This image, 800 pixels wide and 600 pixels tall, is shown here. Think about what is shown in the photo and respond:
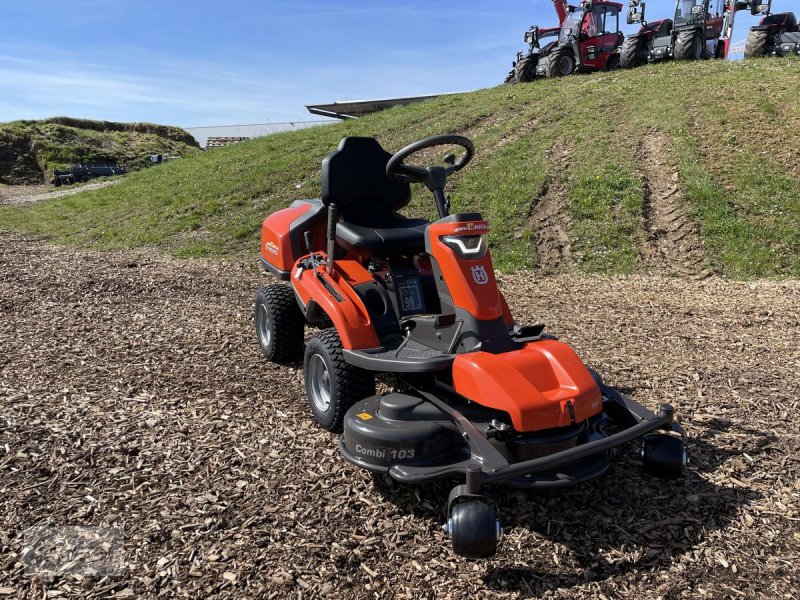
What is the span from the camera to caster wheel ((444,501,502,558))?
2.43 m

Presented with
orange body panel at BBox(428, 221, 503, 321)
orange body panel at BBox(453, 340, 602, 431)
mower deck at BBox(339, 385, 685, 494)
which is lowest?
mower deck at BBox(339, 385, 685, 494)

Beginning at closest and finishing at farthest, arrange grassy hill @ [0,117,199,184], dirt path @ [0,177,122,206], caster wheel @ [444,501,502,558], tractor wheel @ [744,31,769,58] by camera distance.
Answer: caster wheel @ [444,501,502,558], tractor wheel @ [744,31,769,58], dirt path @ [0,177,122,206], grassy hill @ [0,117,199,184]

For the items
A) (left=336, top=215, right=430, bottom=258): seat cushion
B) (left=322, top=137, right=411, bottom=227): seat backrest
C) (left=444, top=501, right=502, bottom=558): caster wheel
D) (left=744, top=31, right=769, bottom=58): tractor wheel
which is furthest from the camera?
(left=744, top=31, right=769, bottom=58): tractor wheel

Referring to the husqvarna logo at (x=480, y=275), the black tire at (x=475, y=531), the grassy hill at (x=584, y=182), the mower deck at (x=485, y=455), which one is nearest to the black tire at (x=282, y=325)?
the mower deck at (x=485, y=455)

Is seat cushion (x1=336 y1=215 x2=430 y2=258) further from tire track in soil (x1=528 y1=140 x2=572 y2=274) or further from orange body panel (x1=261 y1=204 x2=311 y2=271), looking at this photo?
tire track in soil (x1=528 y1=140 x2=572 y2=274)

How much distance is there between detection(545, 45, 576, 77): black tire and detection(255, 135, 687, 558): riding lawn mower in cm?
1606

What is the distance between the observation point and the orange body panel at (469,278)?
3.26 meters

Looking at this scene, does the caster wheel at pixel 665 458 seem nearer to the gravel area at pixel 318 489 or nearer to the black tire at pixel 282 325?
the gravel area at pixel 318 489

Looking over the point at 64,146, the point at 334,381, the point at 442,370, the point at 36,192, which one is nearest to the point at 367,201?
the point at 334,381

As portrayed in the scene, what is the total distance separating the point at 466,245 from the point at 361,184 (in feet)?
4.22

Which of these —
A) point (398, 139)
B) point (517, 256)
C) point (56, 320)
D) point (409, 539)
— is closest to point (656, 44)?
point (398, 139)

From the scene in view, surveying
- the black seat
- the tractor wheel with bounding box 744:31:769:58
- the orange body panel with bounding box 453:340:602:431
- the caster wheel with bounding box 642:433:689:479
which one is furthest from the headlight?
the tractor wheel with bounding box 744:31:769:58

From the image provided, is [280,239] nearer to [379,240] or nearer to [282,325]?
[282,325]

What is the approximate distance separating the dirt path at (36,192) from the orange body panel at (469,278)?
19.1 m
